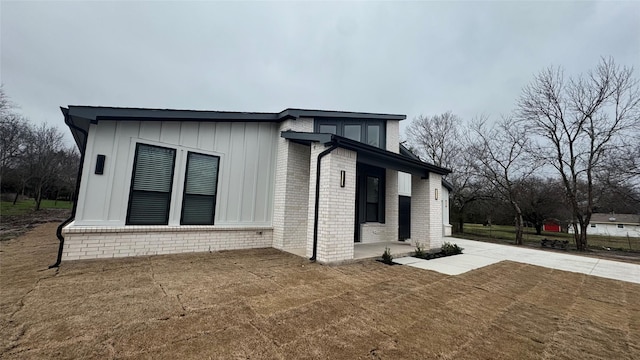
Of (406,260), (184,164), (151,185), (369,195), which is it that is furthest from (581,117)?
(151,185)

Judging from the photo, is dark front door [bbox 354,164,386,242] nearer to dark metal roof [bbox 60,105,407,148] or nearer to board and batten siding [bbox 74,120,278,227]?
dark metal roof [bbox 60,105,407,148]

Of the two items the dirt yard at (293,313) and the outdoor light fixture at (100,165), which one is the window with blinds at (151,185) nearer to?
the outdoor light fixture at (100,165)

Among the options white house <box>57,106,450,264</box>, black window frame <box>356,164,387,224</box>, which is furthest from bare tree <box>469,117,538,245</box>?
white house <box>57,106,450,264</box>

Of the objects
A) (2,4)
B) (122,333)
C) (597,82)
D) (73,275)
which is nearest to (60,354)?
(122,333)

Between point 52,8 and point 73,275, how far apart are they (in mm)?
11747

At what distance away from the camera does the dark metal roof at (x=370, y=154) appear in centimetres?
597

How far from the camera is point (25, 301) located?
10.2ft

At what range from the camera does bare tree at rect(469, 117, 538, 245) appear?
54.9ft

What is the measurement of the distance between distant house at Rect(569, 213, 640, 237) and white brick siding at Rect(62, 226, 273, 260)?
48.1m

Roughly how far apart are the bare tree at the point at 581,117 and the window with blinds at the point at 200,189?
18.7 m

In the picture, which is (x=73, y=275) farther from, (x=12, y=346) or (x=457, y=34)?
(x=457, y=34)

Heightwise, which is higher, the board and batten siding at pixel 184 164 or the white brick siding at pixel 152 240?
the board and batten siding at pixel 184 164

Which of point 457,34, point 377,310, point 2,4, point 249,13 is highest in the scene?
point 249,13

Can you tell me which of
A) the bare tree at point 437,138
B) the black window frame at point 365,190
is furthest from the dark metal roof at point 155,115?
the bare tree at point 437,138
